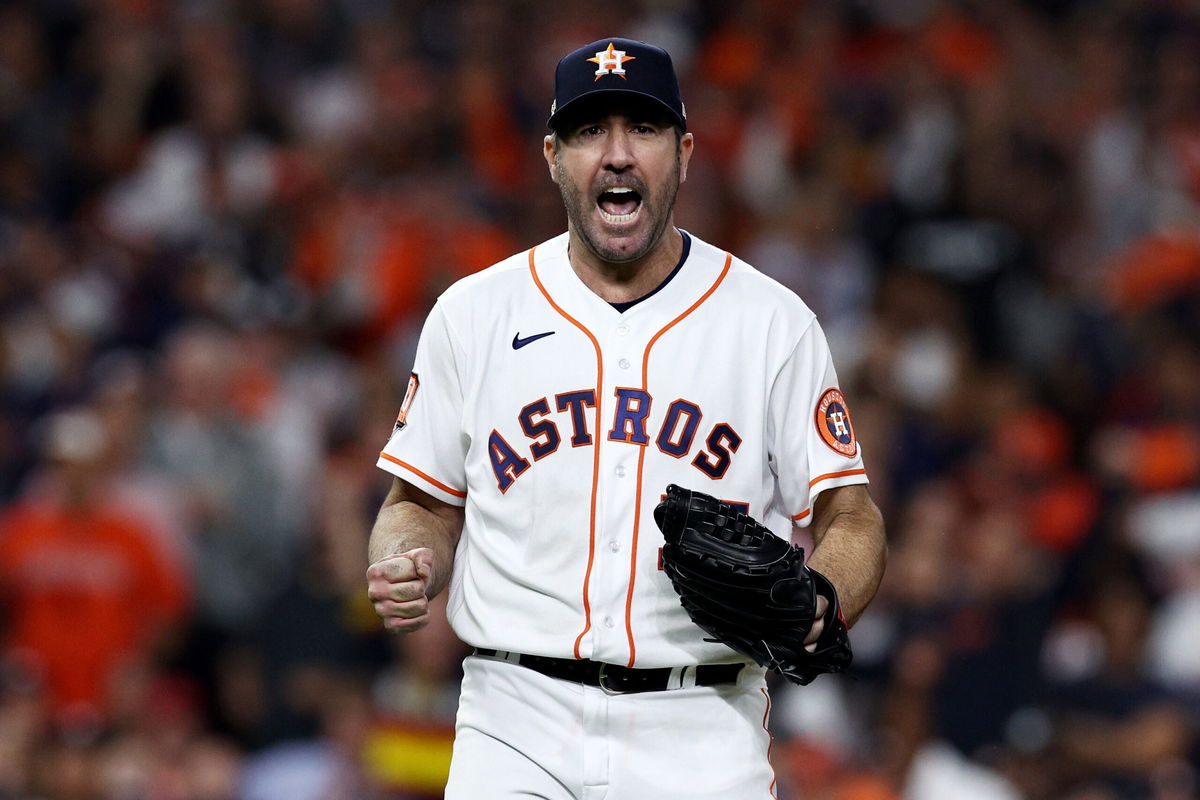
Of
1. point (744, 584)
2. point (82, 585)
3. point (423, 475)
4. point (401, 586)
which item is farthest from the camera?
point (82, 585)

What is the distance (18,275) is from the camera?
913cm

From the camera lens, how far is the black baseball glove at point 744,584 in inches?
123

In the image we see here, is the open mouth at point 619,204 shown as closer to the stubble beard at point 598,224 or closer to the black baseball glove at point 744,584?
the stubble beard at point 598,224

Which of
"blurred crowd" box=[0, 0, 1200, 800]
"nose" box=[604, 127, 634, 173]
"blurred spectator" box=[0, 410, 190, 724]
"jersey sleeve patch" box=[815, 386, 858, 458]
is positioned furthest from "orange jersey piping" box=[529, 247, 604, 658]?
"blurred spectator" box=[0, 410, 190, 724]

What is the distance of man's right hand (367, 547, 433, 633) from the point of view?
3234mm

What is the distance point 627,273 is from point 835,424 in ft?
1.78

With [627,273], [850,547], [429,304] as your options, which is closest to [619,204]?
[627,273]

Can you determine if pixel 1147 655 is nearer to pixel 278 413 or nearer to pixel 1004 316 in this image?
pixel 1004 316

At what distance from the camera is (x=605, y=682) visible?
3.38m

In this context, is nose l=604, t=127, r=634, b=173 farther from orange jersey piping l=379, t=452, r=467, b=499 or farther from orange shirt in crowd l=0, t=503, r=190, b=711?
orange shirt in crowd l=0, t=503, r=190, b=711

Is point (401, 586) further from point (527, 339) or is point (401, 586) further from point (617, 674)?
point (527, 339)

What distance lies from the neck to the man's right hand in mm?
722

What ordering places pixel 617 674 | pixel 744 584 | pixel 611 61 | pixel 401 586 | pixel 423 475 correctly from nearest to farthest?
pixel 744 584 → pixel 401 586 → pixel 617 674 → pixel 611 61 → pixel 423 475

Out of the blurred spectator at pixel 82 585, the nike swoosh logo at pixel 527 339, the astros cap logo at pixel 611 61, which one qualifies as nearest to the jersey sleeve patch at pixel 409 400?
the nike swoosh logo at pixel 527 339
